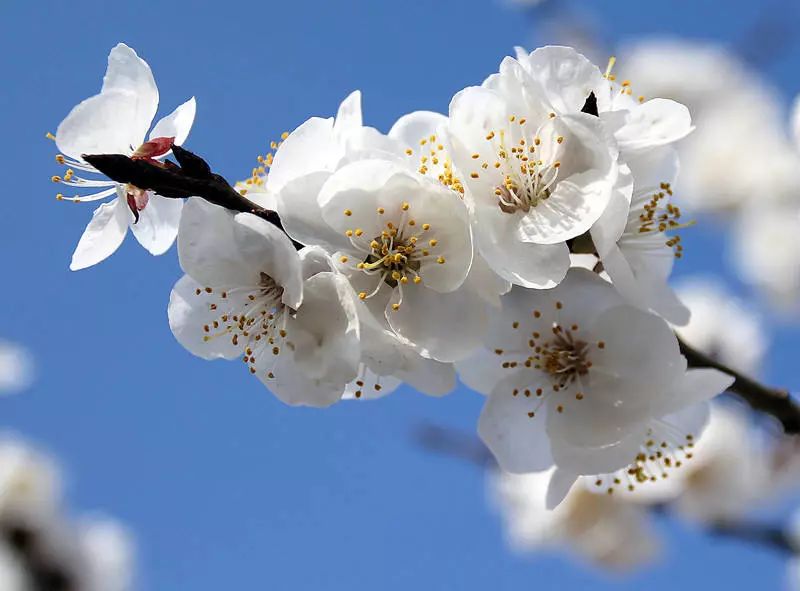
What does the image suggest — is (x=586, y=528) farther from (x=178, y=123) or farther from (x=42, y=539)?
(x=178, y=123)

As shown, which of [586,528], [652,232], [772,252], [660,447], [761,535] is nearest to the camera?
[652,232]

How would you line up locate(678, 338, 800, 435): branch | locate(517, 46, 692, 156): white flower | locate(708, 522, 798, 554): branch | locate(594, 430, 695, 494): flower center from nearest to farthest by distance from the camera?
locate(517, 46, 692, 156): white flower < locate(678, 338, 800, 435): branch < locate(594, 430, 695, 494): flower center < locate(708, 522, 798, 554): branch

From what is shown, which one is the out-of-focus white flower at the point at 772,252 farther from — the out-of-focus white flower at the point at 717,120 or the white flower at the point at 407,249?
the white flower at the point at 407,249

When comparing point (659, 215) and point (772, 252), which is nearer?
point (659, 215)

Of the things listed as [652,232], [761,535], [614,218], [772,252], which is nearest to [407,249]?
[614,218]

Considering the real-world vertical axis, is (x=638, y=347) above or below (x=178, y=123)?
below

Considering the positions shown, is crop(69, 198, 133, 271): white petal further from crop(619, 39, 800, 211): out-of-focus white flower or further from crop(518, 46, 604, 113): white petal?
crop(619, 39, 800, 211): out-of-focus white flower

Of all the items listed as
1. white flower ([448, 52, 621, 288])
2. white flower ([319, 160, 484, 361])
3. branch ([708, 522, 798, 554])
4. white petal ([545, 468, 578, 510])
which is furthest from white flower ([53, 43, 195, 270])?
branch ([708, 522, 798, 554])
